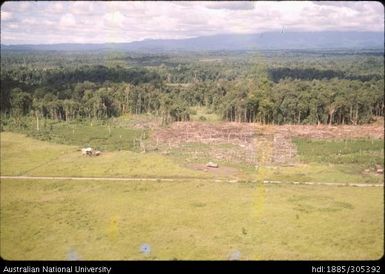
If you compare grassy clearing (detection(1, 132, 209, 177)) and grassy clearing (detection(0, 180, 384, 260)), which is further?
grassy clearing (detection(1, 132, 209, 177))

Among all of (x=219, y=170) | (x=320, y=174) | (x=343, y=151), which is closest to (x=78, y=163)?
(x=219, y=170)

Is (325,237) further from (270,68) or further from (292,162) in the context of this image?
(270,68)

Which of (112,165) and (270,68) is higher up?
(270,68)

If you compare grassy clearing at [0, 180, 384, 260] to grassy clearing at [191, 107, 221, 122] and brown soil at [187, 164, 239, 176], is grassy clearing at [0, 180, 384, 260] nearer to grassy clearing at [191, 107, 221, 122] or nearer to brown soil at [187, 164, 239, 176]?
brown soil at [187, 164, 239, 176]

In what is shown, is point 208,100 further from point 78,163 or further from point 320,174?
point 320,174

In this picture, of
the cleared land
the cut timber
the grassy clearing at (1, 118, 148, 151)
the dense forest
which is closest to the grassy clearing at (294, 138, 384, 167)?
the cleared land
